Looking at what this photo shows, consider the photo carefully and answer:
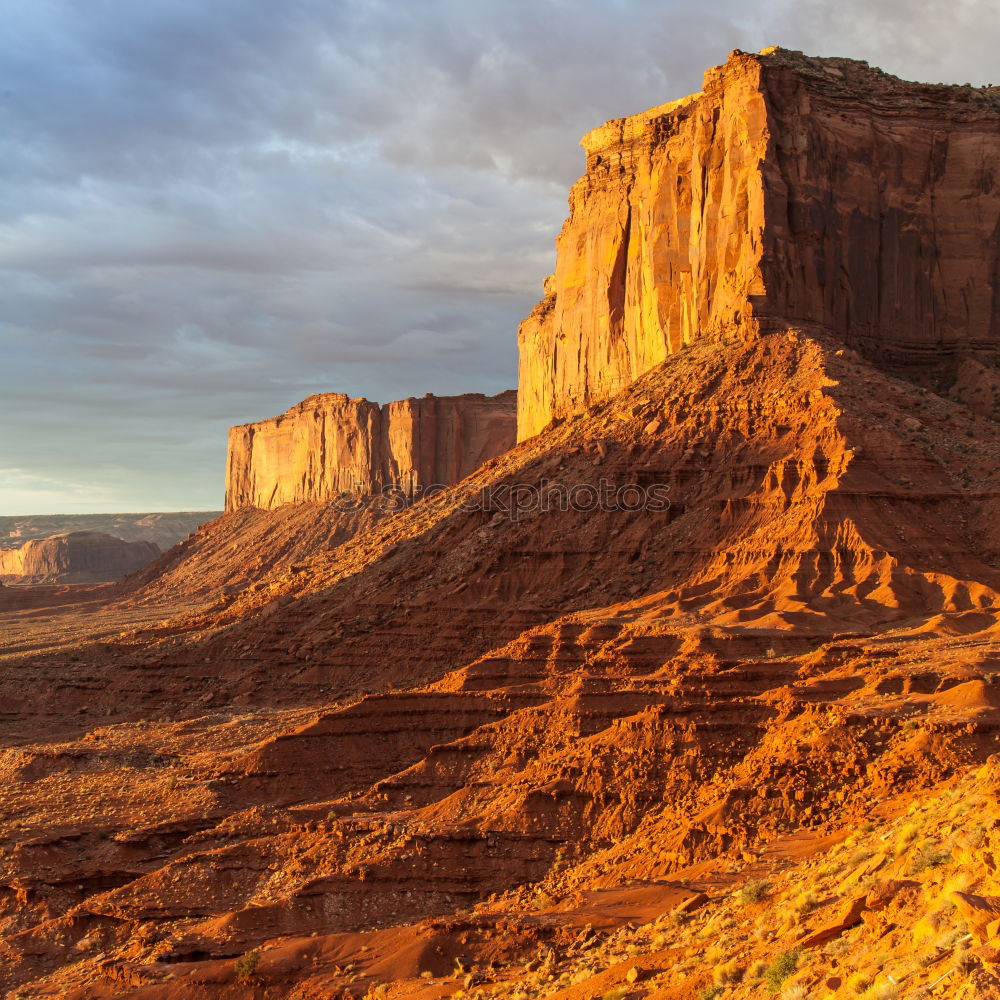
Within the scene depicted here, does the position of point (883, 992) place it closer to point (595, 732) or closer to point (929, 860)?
point (929, 860)

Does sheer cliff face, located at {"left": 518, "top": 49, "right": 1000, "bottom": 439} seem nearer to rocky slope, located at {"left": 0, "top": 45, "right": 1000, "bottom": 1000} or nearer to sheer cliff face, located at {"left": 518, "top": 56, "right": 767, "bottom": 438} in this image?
sheer cliff face, located at {"left": 518, "top": 56, "right": 767, "bottom": 438}

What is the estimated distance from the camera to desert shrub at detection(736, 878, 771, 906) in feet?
47.8

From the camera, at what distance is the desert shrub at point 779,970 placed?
10.3 m

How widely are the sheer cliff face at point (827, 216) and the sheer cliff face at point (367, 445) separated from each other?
44.2 m

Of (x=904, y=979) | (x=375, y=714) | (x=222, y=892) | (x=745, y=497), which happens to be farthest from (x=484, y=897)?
(x=745, y=497)

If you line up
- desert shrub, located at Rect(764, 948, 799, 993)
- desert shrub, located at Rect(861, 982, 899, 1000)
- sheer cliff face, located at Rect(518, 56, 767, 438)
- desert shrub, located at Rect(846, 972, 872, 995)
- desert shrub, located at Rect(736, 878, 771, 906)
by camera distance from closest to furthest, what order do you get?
desert shrub, located at Rect(861, 982, 899, 1000)
desert shrub, located at Rect(846, 972, 872, 995)
desert shrub, located at Rect(764, 948, 799, 993)
desert shrub, located at Rect(736, 878, 771, 906)
sheer cliff face, located at Rect(518, 56, 767, 438)

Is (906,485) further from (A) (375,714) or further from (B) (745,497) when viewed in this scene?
(A) (375,714)

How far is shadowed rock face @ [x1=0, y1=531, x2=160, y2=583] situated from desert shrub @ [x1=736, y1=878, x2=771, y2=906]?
468 ft

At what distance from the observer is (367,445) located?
112 meters

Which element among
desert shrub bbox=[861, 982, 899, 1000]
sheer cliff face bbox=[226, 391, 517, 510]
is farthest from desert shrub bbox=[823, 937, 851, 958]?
sheer cliff face bbox=[226, 391, 517, 510]

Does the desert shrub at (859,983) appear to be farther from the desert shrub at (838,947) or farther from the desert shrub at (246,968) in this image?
the desert shrub at (246,968)

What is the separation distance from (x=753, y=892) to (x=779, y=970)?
4.39 metres

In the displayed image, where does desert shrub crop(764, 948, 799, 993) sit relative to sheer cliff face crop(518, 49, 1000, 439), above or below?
below

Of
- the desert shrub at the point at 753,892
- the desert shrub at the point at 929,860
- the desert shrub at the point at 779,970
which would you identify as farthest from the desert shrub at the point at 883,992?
the desert shrub at the point at 753,892
